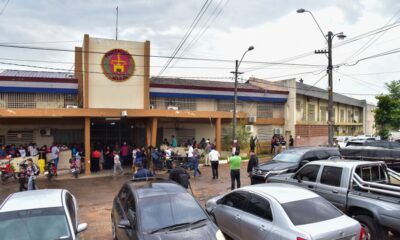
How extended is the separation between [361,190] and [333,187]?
61cm

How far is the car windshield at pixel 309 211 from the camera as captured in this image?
5.73m

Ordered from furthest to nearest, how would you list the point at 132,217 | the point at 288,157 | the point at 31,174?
the point at 288,157 → the point at 31,174 → the point at 132,217

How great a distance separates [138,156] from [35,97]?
764 centimetres

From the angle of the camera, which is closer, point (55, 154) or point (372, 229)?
point (372, 229)

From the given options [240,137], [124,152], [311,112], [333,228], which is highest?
[311,112]

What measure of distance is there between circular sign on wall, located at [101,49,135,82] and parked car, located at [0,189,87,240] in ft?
43.8

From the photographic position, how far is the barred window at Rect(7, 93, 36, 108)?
19.4m

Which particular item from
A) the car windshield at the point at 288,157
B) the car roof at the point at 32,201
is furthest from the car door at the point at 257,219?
the car windshield at the point at 288,157

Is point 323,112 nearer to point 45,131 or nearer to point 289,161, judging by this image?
point 289,161

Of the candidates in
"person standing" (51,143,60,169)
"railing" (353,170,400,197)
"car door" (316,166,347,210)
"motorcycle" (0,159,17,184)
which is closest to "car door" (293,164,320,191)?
"car door" (316,166,347,210)

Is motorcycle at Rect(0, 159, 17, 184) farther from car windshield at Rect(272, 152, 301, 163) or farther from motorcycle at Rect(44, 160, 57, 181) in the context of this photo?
car windshield at Rect(272, 152, 301, 163)

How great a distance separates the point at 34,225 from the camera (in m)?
5.52

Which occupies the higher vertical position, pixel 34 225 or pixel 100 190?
pixel 34 225

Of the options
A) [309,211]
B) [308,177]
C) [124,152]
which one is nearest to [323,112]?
[124,152]
